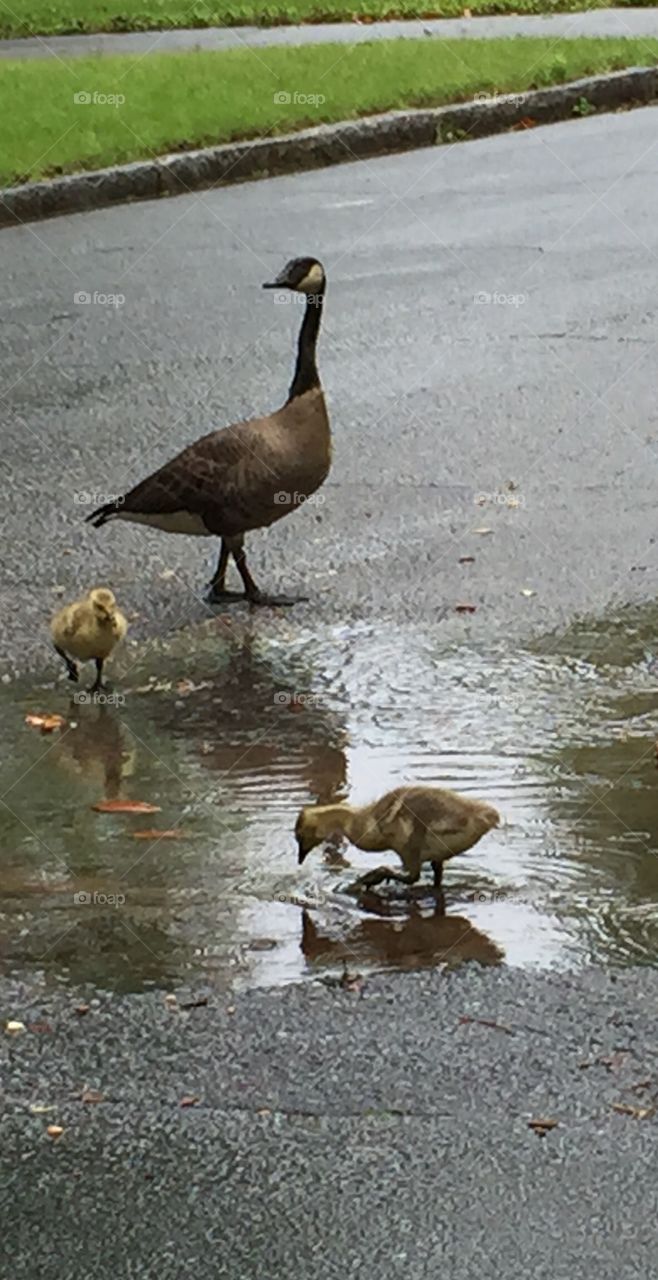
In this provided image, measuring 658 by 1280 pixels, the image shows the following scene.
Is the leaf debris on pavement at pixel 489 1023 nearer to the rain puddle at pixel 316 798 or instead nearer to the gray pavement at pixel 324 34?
the rain puddle at pixel 316 798

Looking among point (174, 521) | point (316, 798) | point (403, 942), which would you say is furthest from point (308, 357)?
point (403, 942)

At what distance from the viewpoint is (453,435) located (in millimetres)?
9492

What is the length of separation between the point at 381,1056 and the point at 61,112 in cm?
1238

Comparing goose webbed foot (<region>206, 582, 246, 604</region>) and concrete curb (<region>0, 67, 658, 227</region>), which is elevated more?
concrete curb (<region>0, 67, 658, 227</region>)

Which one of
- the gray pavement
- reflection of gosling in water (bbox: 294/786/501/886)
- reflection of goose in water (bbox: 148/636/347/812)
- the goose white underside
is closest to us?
reflection of gosling in water (bbox: 294/786/501/886)

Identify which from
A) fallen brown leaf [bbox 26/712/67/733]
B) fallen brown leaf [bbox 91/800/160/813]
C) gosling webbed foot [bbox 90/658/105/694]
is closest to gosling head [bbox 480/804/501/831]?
fallen brown leaf [bbox 91/800/160/813]

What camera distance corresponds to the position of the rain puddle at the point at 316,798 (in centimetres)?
507

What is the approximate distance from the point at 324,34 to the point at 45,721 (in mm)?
14564

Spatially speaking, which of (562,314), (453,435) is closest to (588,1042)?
(453,435)

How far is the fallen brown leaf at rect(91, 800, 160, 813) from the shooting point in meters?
5.92

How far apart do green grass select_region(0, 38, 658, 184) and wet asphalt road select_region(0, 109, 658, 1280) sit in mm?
536

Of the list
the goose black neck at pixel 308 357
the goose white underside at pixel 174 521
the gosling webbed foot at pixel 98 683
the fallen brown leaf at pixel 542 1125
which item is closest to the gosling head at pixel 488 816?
the fallen brown leaf at pixel 542 1125

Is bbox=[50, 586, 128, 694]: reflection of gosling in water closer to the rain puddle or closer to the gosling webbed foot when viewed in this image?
the gosling webbed foot

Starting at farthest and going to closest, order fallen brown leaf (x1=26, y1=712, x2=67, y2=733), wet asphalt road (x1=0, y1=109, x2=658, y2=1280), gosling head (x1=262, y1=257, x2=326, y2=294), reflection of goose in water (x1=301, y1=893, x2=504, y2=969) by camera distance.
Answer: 1. gosling head (x1=262, y1=257, x2=326, y2=294)
2. fallen brown leaf (x1=26, y1=712, x2=67, y2=733)
3. reflection of goose in water (x1=301, y1=893, x2=504, y2=969)
4. wet asphalt road (x1=0, y1=109, x2=658, y2=1280)
